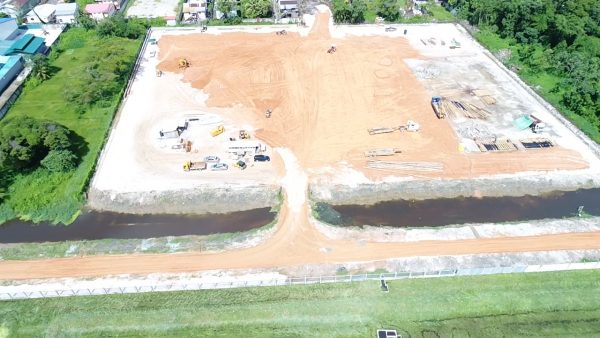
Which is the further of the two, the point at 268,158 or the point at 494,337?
the point at 268,158

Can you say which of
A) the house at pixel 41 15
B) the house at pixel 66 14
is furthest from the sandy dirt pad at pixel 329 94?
the house at pixel 41 15

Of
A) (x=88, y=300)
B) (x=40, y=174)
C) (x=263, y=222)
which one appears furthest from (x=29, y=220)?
(x=263, y=222)

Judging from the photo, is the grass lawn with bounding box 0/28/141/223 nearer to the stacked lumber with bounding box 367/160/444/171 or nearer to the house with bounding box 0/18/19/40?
the house with bounding box 0/18/19/40

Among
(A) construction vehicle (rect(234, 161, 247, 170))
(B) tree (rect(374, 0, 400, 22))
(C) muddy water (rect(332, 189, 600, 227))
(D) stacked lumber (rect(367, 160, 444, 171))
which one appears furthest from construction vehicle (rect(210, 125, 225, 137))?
(B) tree (rect(374, 0, 400, 22))

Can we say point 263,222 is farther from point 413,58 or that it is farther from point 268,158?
point 413,58

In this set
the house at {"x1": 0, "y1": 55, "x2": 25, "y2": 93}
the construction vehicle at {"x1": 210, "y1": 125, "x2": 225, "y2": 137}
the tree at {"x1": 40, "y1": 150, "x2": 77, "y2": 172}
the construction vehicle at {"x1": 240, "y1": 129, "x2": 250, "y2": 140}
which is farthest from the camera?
the house at {"x1": 0, "y1": 55, "x2": 25, "y2": 93}

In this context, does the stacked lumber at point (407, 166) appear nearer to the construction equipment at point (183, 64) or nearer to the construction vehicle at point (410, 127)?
the construction vehicle at point (410, 127)
